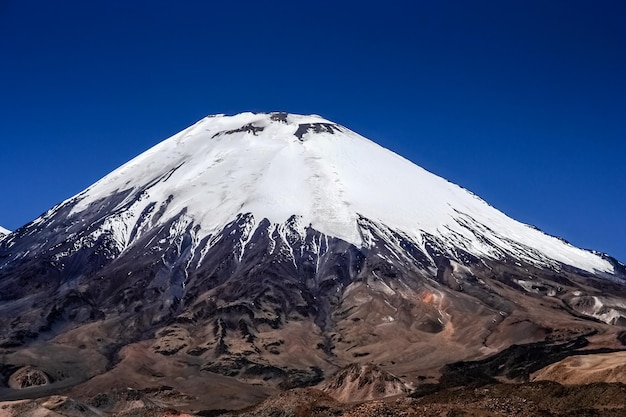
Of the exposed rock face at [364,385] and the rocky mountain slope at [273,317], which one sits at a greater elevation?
the rocky mountain slope at [273,317]

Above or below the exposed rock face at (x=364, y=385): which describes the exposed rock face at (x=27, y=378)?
above

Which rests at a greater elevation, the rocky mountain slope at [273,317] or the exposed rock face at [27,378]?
the rocky mountain slope at [273,317]

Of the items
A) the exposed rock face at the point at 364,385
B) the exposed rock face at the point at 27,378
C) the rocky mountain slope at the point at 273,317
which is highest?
the rocky mountain slope at the point at 273,317

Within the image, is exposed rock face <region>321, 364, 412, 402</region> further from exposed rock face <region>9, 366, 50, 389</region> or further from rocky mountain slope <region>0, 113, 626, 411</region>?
exposed rock face <region>9, 366, 50, 389</region>

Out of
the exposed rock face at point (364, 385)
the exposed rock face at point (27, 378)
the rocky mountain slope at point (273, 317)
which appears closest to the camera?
the exposed rock face at point (364, 385)

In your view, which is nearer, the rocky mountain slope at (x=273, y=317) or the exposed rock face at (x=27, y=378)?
the exposed rock face at (x=27, y=378)

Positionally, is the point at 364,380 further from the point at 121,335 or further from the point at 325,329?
the point at 121,335

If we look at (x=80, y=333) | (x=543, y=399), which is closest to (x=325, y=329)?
(x=80, y=333)

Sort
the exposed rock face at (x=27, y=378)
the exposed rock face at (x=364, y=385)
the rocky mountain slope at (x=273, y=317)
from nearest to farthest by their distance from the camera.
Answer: the exposed rock face at (x=364, y=385) → the exposed rock face at (x=27, y=378) → the rocky mountain slope at (x=273, y=317)

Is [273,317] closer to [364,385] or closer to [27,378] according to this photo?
[27,378]

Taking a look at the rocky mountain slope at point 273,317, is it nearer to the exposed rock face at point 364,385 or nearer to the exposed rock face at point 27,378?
the exposed rock face at point 27,378

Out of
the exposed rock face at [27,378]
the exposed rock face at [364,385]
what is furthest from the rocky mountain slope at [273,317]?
the exposed rock face at [364,385]
